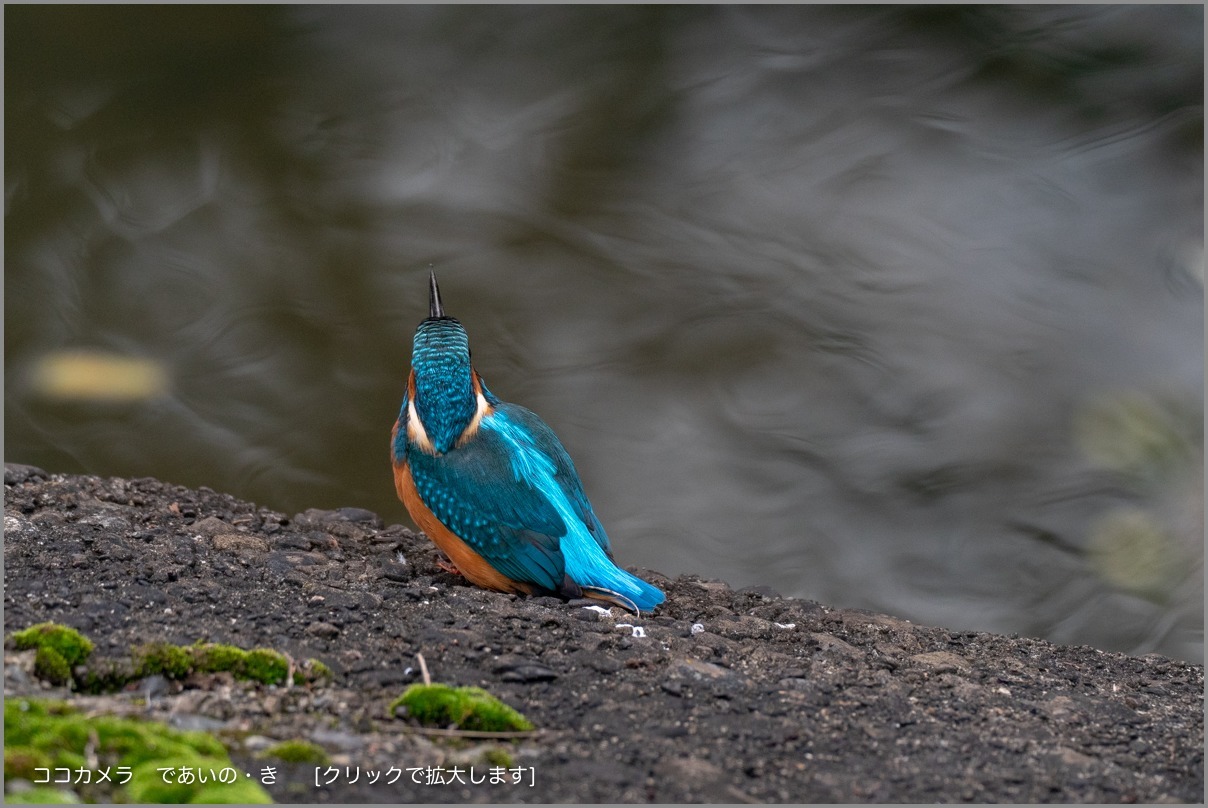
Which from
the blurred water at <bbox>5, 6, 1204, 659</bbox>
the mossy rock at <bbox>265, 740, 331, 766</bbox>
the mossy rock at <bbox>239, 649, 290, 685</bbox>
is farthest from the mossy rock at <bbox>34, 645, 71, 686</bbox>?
the blurred water at <bbox>5, 6, 1204, 659</bbox>

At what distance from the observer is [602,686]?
9.69ft

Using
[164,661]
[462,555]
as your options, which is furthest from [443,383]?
[164,661]

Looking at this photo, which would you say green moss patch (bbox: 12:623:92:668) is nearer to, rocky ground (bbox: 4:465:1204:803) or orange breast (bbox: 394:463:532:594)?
rocky ground (bbox: 4:465:1204:803)

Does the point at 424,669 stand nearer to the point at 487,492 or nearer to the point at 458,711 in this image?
the point at 458,711

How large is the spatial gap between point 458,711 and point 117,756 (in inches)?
29.3

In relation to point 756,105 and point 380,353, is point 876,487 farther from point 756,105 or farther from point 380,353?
point 380,353

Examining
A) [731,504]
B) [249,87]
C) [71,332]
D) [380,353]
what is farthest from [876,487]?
[71,332]

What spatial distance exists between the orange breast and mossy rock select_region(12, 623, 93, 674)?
152 centimetres

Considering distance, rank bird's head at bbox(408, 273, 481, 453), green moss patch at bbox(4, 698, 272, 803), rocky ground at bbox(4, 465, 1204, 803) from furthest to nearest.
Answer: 1. bird's head at bbox(408, 273, 481, 453)
2. rocky ground at bbox(4, 465, 1204, 803)
3. green moss patch at bbox(4, 698, 272, 803)

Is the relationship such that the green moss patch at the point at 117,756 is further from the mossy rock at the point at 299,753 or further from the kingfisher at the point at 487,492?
the kingfisher at the point at 487,492

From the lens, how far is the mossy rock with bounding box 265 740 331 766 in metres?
2.35

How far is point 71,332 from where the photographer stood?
7.02 m

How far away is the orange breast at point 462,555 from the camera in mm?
4141

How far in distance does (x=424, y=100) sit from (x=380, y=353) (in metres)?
1.61
